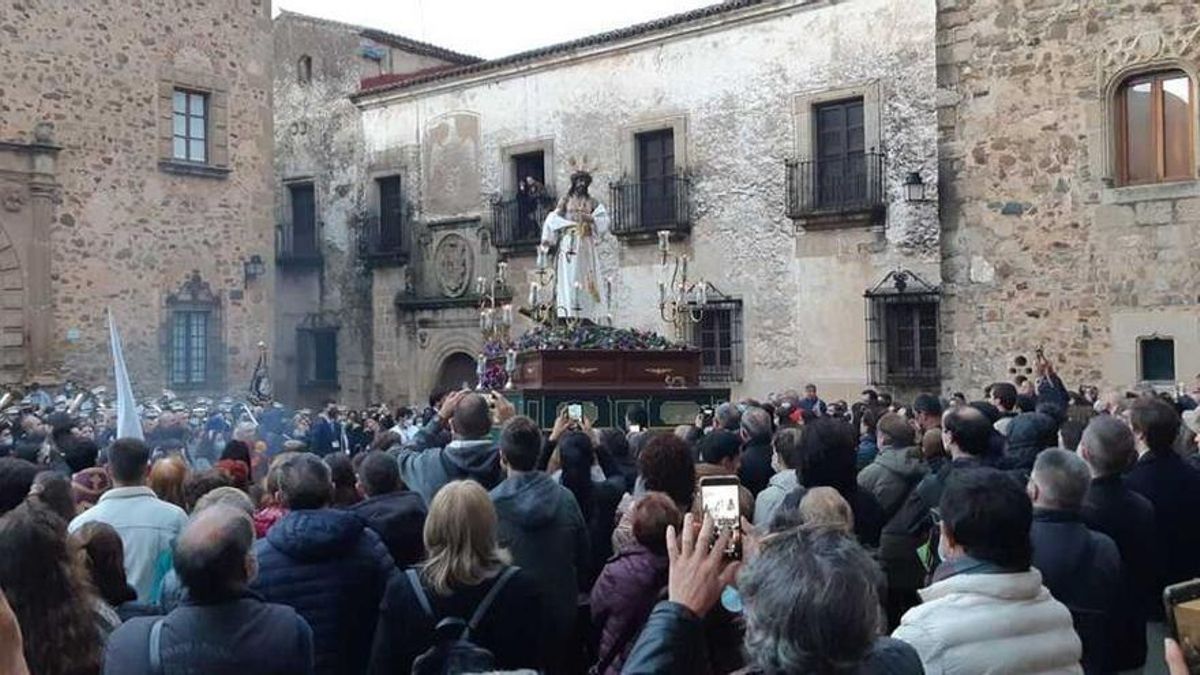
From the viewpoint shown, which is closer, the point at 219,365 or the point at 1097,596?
the point at 1097,596

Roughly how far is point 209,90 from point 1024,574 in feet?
70.8

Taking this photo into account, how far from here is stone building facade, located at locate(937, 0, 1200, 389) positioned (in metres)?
15.9

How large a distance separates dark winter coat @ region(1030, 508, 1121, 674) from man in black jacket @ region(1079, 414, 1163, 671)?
20.5 inches

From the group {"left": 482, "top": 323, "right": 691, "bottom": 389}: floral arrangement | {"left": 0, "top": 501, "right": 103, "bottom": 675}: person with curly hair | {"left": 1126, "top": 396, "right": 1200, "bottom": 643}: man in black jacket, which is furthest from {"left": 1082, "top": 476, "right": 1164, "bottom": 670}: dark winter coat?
{"left": 482, "top": 323, "right": 691, "bottom": 389}: floral arrangement

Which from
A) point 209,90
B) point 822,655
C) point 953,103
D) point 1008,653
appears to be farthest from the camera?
point 209,90

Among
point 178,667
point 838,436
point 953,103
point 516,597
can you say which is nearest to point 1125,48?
point 953,103

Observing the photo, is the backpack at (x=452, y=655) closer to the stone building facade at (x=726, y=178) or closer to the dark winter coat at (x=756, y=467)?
the dark winter coat at (x=756, y=467)

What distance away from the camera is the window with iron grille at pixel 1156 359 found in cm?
1593

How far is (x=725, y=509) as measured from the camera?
9.80 ft

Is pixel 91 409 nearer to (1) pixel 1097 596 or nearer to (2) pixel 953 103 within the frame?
(2) pixel 953 103

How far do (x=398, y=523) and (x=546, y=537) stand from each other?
1.92ft

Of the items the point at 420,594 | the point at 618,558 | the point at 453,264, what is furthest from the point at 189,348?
the point at 618,558

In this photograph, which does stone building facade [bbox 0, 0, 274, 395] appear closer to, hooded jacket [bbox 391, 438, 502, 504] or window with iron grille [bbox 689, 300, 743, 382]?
window with iron grille [bbox 689, 300, 743, 382]

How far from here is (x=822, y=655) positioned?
2438mm
